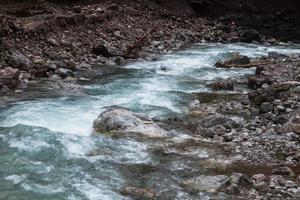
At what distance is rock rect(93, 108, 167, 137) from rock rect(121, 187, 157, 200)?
254cm

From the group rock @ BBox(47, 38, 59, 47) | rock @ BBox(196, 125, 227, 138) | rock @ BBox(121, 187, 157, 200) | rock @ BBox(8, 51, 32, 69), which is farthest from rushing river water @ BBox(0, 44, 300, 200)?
rock @ BBox(47, 38, 59, 47)

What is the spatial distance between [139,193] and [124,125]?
3.02m

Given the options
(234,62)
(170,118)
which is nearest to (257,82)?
(234,62)

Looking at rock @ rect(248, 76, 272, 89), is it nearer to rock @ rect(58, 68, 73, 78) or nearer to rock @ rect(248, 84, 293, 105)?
rock @ rect(248, 84, 293, 105)

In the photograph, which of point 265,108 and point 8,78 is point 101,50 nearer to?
point 8,78

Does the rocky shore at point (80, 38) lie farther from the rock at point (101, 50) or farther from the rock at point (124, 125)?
the rock at point (124, 125)

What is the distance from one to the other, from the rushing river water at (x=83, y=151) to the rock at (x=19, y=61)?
194 centimetres

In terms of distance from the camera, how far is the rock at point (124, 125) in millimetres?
10223

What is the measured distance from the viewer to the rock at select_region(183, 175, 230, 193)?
774 cm

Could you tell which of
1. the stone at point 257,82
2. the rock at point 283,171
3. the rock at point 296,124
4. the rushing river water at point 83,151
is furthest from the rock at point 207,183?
the stone at point 257,82

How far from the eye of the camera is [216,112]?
12.2 meters

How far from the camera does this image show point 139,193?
24.6ft

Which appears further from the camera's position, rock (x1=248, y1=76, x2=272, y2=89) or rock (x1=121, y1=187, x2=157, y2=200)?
rock (x1=248, y1=76, x2=272, y2=89)

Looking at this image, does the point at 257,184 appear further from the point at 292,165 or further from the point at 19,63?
the point at 19,63
